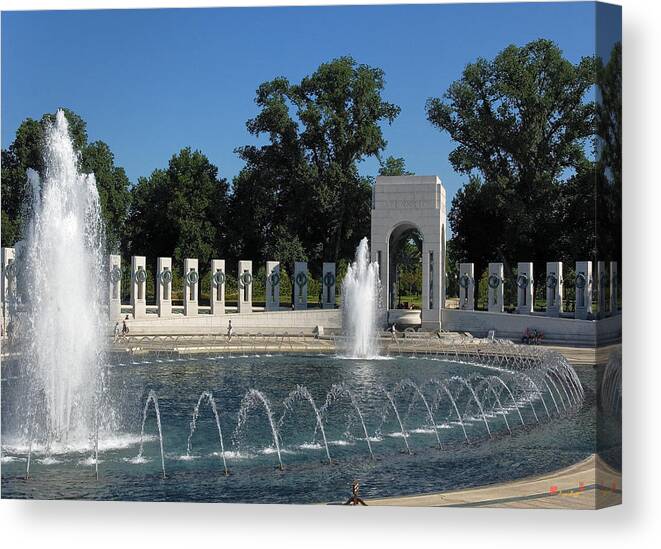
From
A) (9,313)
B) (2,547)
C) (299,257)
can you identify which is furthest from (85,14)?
(299,257)

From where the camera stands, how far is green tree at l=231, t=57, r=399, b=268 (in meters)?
32.5

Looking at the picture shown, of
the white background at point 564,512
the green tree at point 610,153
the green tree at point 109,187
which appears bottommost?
the white background at point 564,512

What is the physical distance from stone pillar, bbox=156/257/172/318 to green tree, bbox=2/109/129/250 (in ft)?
14.7

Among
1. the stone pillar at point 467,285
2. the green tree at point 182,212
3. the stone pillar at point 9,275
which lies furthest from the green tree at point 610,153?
the green tree at point 182,212

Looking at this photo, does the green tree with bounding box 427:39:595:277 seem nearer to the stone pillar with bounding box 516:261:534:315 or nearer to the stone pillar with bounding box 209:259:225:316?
the stone pillar with bounding box 516:261:534:315

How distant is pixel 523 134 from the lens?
31.4 metres

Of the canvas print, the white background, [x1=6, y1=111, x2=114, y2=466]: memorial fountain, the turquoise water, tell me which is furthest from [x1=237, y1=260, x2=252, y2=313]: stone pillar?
the white background

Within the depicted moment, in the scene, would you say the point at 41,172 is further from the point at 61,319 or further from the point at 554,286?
the point at 61,319

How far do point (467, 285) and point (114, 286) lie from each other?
11.3 meters

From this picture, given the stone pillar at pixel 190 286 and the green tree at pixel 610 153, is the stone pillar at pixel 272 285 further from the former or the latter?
the green tree at pixel 610 153

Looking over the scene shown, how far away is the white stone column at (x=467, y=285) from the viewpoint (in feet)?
91.0

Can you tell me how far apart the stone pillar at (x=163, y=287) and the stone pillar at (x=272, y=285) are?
320 cm

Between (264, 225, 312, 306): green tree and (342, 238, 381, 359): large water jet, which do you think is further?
(264, 225, 312, 306): green tree

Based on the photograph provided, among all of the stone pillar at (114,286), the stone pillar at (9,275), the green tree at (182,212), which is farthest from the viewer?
the green tree at (182,212)
